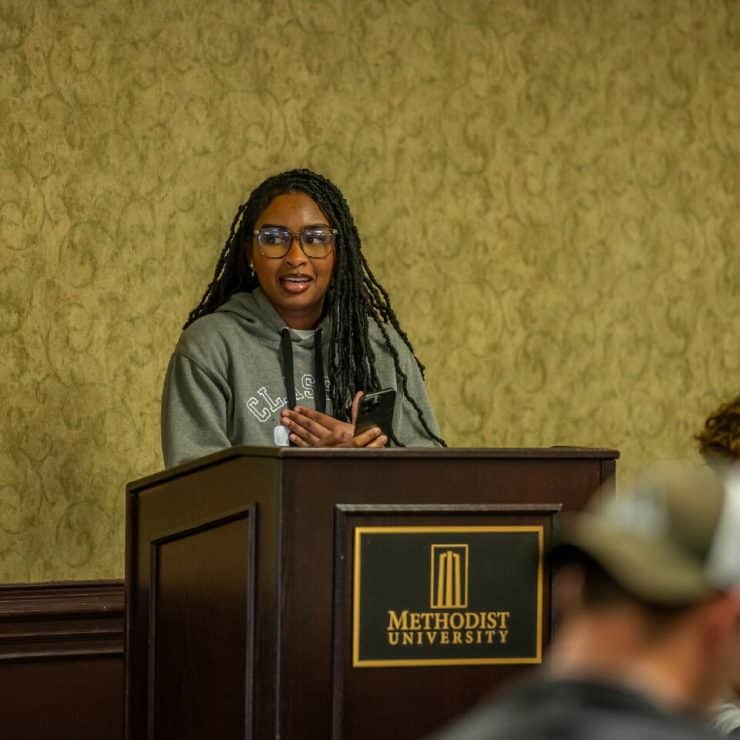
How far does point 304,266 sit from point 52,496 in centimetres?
Result: 114

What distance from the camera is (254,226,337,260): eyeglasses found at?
3.95 m

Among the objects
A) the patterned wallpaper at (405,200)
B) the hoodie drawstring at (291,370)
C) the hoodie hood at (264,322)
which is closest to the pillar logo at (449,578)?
the hoodie drawstring at (291,370)

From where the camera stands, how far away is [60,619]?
457 centimetres

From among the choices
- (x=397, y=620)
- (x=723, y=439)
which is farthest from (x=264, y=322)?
(x=723, y=439)

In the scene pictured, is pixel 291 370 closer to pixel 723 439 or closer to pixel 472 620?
pixel 472 620

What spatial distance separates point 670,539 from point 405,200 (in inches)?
150

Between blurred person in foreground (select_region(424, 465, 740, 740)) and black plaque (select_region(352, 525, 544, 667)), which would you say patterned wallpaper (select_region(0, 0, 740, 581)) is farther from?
blurred person in foreground (select_region(424, 465, 740, 740))

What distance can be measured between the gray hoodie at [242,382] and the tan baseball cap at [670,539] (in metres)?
2.39

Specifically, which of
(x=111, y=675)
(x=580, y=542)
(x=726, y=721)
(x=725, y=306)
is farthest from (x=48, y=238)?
(x=580, y=542)

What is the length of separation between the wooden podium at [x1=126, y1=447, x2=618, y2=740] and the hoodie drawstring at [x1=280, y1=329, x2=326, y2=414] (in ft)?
2.66

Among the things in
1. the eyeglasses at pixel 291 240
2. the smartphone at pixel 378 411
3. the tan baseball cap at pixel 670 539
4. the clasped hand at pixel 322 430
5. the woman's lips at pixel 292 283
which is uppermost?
the eyeglasses at pixel 291 240

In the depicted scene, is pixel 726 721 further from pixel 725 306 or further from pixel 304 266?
pixel 725 306

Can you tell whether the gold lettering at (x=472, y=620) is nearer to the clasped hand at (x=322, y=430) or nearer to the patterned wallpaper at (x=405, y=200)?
the clasped hand at (x=322, y=430)

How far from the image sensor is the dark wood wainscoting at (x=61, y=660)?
4.52 metres
